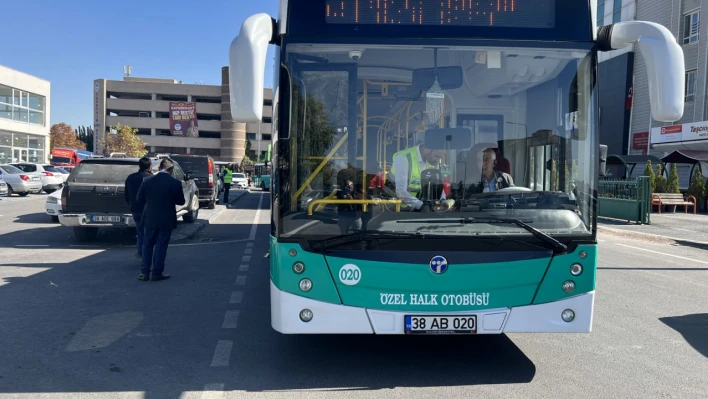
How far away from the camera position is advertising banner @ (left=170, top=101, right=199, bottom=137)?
88.6 metres

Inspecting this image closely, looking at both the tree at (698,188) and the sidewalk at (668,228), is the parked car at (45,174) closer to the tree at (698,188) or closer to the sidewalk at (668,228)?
the sidewalk at (668,228)

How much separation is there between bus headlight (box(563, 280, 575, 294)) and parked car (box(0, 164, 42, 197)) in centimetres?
2857

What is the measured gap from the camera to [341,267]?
15.2 ft

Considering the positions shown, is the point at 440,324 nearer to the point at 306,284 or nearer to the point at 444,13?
the point at 306,284

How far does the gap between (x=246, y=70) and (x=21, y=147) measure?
158 ft

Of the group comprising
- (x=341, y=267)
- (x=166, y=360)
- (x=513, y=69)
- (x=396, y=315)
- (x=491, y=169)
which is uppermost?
(x=513, y=69)

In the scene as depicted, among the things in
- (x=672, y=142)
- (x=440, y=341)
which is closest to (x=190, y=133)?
(x=672, y=142)

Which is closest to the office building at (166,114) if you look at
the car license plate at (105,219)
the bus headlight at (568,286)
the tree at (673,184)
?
the tree at (673,184)

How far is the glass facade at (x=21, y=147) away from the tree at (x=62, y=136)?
54.3 meters

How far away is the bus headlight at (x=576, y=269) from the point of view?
476cm

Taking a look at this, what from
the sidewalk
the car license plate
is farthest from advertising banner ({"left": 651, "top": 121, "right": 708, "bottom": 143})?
the car license plate

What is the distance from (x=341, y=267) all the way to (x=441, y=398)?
1179 millimetres

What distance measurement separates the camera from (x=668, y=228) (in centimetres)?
1914

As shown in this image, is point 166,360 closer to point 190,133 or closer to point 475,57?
point 475,57
